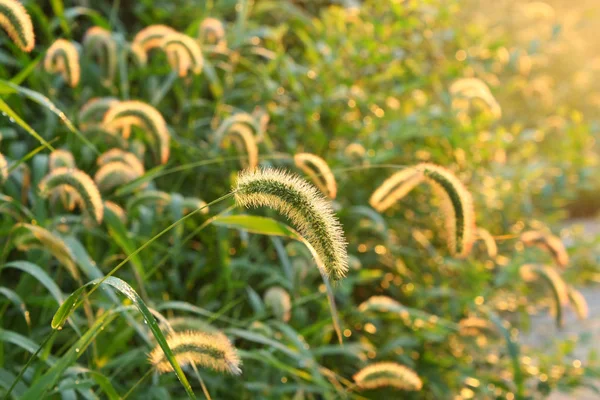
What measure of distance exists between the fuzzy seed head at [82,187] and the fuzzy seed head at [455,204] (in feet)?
2.43

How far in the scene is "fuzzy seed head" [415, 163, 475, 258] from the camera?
170 cm

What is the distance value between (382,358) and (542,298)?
4.15 ft

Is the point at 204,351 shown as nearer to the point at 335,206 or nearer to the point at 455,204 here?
the point at 455,204

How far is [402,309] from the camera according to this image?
2.44m

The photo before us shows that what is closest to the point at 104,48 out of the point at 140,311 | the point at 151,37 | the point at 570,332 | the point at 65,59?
the point at 151,37

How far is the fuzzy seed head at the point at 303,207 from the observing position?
127 centimetres

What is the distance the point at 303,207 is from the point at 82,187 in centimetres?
69

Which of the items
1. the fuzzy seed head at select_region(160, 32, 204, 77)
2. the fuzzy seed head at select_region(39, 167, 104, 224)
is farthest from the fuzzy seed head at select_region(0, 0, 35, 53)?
the fuzzy seed head at select_region(160, 32, 204, 77)

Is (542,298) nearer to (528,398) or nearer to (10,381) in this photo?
(528,398)

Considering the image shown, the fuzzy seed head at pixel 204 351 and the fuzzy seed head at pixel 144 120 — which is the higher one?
the fuzzy seed head at pixel 144 120

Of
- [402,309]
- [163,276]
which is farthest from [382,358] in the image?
[163,276]

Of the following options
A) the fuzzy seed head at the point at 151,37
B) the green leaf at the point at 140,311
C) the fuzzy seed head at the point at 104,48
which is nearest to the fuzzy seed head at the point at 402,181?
the green leaf at the point at 140,311

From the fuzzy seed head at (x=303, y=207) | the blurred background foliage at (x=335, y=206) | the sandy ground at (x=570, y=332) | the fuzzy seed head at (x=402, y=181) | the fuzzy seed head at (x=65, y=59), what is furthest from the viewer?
the sandy ground at (x=570, y=332)

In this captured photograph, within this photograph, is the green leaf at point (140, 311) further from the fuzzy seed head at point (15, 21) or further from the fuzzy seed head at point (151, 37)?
the fuzzy seed head at point (151, 37)
